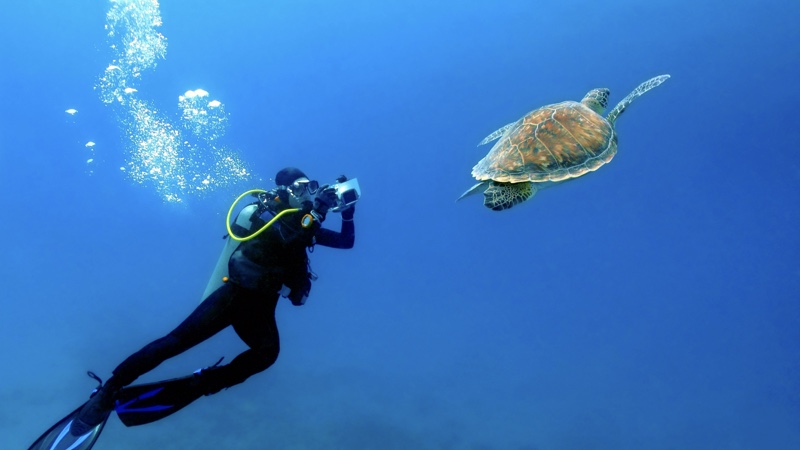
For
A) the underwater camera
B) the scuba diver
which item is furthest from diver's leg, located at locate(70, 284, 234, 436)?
the underwater camera

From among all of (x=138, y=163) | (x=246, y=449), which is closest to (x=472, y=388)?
(x=246, y=449)

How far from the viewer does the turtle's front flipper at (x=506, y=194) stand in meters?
5.36

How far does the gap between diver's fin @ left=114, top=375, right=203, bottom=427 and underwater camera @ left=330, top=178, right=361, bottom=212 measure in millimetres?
2173

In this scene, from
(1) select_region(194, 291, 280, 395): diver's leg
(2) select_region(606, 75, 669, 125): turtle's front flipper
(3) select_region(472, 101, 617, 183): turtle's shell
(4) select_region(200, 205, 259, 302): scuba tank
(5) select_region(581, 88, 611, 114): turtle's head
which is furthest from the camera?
(5) select_region(581, 88, 611, 114): turtle's head

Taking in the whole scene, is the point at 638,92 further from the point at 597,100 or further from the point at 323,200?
the point at 323,200

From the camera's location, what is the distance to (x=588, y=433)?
15289 millimetres

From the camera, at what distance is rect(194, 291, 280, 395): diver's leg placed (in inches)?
188

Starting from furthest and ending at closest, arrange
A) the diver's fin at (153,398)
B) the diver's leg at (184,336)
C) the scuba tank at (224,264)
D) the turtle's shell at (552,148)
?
the turtle's shell at (552,148)
the scuba tank at (224,264)
the diver's fin at (153,398)
the diver's leg at (184,336)

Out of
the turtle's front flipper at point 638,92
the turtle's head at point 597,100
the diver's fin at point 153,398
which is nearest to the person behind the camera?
the diver's fin at point 153,398

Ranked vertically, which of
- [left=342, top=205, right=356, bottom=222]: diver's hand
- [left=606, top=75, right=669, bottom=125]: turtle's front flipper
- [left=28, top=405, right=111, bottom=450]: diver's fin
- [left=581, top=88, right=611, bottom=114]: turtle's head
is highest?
[left=581, top=88, right=611, bottom=114]: turtle's head

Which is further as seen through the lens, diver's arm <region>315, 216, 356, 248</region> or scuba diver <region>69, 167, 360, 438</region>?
diver's arm <region>315, 216, 356, 248</region>

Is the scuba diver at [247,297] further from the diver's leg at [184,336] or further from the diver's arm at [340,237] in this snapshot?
the diver's arm at [340,237]

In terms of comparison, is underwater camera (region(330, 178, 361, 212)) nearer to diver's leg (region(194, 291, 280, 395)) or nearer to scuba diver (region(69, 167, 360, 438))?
scuba diver (region(69, 167, 360, 438))

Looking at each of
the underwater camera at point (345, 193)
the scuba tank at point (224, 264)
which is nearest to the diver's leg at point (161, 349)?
the scuba tank at point (224, 264)
